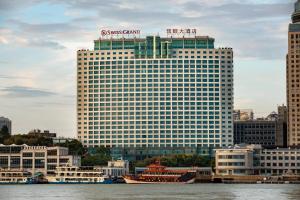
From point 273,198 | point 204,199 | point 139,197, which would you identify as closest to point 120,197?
point 139,197

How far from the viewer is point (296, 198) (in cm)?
16562

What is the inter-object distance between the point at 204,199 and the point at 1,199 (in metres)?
35.0

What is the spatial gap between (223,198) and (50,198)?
30571 millimetres

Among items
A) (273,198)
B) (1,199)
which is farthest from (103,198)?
(273,198)

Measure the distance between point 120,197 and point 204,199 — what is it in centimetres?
1677

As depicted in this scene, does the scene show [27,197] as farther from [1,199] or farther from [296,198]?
[296,198]

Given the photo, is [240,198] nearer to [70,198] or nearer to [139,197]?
[139,197]

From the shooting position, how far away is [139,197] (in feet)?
574

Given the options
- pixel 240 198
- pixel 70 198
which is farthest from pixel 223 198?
pixel 70 198

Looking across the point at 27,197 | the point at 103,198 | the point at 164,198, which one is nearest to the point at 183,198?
the point at 164,198

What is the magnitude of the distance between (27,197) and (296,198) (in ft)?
159

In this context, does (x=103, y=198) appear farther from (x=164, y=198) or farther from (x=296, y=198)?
(x=296, y=198)

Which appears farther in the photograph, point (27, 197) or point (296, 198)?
point (27, 197)

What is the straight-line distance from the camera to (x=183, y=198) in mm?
170375
